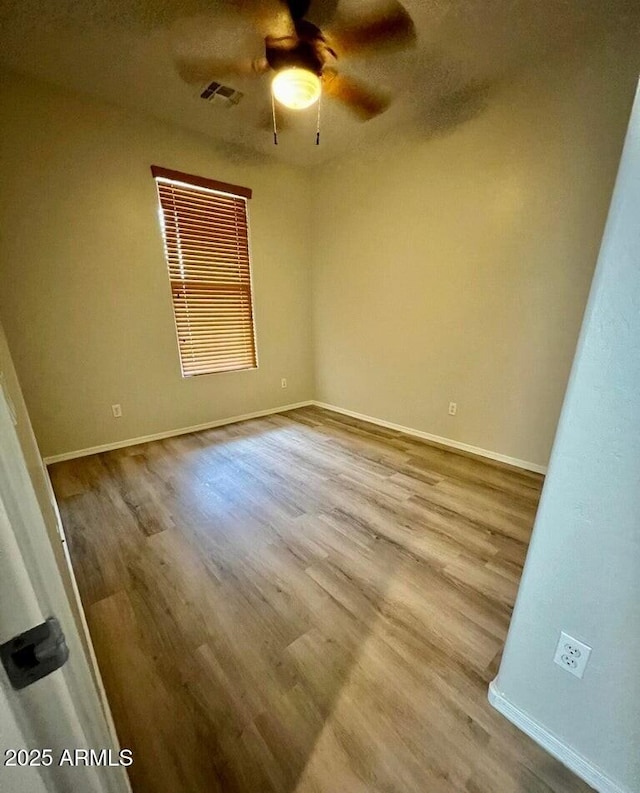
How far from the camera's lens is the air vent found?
219cm

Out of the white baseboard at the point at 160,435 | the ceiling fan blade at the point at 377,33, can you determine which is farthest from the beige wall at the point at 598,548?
the white baseboard at the point at 160,435

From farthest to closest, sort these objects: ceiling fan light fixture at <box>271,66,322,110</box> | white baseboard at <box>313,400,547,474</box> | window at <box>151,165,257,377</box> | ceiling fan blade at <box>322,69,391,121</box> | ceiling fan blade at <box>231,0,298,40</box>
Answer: window at <box>151,165,257,377</box> < white baseboard at <box>313,400,547,474</box> < ceiling fan blade at <box>322,69,391,121</box> < ceiling fan light fixture at <box>271,66,322,110</box> < ceiling fan blade at <box>231,0,298,40</box>

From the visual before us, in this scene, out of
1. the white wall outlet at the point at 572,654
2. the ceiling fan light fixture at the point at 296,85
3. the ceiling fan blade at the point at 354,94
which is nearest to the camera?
the white wall outlet at the point at 572,654

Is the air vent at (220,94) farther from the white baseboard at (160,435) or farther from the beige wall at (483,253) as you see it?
the white baseboard at (160,435)

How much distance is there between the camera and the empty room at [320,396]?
0.72m

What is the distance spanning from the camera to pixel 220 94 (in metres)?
2.27

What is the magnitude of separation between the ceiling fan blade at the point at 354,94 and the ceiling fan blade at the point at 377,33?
0.18 metres

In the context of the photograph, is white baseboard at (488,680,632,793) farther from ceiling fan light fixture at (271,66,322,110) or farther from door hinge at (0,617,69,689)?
ceiling fan light fixture at (271,66,322,110)

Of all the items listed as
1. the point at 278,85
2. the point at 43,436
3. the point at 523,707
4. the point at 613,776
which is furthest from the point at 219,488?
the point at 278,85

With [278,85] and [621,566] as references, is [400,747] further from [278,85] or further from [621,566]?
[278,85]

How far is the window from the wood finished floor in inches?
55.3

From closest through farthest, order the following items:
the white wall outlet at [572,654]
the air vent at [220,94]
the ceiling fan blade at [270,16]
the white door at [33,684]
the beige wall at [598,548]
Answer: the white door at [33,684] < the beige wall at [598,548] < the white wall outlet at [572,654] < the ceiling fan blade at [270,16] < the air vent at [220,94]

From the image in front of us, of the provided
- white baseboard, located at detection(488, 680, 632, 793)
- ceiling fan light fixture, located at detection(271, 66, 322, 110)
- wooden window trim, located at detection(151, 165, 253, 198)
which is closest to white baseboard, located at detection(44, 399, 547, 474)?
white baseboard, located at detection(488, 680, 632, 793)

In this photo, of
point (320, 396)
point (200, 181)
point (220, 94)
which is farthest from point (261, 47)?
point (320, 396)
